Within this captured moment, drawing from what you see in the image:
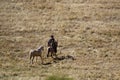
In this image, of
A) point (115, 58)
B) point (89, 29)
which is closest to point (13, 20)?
point (89, 29)

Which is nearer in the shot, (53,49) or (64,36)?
(53,49)

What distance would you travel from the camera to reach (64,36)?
31250 mm

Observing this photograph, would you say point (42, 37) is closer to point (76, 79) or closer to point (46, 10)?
point (46, 10)

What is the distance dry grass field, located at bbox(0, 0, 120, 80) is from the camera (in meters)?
24.4

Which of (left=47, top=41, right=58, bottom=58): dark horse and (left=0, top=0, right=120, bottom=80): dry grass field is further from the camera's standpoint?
(left=47, top=41, right=58, bottom=58): dark horse

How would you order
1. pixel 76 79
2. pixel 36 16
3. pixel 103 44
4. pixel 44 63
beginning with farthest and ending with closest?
1. pixel 36 16
2. pixel 103 44
3. pixel 44 63
4. pixel 76 79

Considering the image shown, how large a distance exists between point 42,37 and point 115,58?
674cm

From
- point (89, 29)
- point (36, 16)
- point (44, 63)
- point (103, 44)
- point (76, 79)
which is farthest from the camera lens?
point (36, 16)

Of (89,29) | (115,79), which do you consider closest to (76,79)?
(115,79)

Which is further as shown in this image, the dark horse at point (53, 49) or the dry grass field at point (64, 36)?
the dark horse at point (53, 49)

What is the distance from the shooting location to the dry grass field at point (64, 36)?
24.4m

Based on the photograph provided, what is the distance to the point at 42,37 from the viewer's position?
3111cm

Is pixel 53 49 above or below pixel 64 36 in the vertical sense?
above

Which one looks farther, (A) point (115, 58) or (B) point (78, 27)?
(B) point (78, 27)
